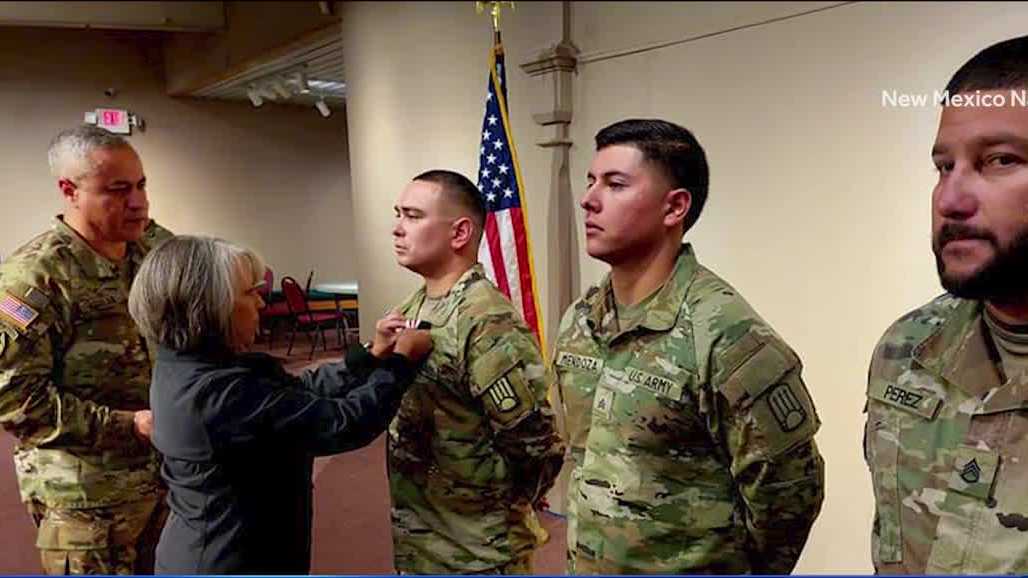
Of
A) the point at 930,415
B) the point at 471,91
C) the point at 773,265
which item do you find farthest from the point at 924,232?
the point at 471,91

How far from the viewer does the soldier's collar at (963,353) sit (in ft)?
2.87

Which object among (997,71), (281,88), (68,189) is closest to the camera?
(997,71)

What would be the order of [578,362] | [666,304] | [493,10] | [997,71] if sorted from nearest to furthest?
[997,71]
[666,304]
[578,362]
[493,10]

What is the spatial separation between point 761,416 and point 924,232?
0.91m

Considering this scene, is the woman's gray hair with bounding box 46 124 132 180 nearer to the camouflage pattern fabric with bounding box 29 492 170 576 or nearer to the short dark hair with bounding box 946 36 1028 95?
the camouflage pattern fabric with bounding box 29 492 170 576

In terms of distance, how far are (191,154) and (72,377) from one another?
0.55 m

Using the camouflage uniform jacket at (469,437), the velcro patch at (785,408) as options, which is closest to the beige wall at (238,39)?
the camouflage uniform jacket at (469,437)

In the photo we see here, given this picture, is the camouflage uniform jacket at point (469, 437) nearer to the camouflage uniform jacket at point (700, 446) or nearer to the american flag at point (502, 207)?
the camouflage uniform jacket at point (700, 446)

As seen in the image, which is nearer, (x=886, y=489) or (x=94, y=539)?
(x=886, y=489)

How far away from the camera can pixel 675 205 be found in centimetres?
122

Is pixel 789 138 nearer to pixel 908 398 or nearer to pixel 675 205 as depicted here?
pixel 675 205

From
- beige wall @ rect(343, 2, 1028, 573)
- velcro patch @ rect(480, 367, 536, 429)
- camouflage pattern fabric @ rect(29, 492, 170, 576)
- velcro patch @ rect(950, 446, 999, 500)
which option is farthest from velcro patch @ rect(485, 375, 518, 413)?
camouflage pattern fabric @ rect(29, 492, 170, 576)

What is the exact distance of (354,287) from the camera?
5.09ft

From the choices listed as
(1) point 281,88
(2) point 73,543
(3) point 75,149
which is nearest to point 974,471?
(1) point 281,88
